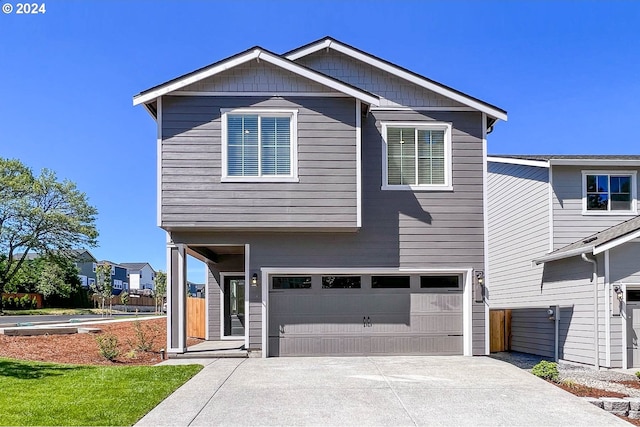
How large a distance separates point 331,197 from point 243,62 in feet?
11.4

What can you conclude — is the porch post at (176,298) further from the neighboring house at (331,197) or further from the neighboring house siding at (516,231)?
the neighboring house siding at (516,231)

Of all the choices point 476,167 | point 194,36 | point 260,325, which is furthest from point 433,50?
point 260,325

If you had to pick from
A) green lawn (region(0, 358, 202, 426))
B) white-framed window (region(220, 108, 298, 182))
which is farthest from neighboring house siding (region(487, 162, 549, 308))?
green lawn (region(0, 358, 202, 426))

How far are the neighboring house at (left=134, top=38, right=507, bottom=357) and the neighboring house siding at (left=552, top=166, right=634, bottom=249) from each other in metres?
2.83

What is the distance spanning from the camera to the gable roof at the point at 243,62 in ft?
39.8

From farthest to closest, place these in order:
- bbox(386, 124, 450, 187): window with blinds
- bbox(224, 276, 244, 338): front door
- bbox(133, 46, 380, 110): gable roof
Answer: bbox(224, 276, 244, 338): front door → bbox(386, 124, 450, 187): window with blinds → bbox(133, 46, 380, 110): gable roof

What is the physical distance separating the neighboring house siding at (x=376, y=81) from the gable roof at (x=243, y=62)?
3.90ft

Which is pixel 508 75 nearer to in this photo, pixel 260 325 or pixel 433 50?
pixel 433 50

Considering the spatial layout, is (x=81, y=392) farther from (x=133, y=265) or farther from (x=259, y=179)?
(x=133, y=265)

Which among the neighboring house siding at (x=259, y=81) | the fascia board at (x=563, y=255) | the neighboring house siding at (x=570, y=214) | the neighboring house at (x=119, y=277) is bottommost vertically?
the neighboring house at (x=119, y=277)

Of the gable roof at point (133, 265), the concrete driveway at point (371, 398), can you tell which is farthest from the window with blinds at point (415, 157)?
the gable roof at point (133, 265)

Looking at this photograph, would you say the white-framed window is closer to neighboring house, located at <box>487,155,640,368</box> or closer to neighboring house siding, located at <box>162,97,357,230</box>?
neighboring house siding, located at <box>162,97,357,230</box>

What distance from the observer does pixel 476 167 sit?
43.5 feet

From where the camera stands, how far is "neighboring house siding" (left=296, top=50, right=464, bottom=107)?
13.3 m
